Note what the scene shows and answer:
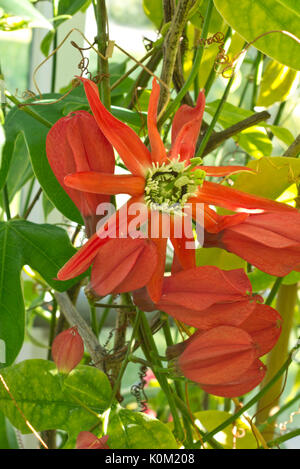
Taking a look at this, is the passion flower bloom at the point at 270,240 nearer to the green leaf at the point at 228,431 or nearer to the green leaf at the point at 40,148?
the green leaf at the point at 40,148

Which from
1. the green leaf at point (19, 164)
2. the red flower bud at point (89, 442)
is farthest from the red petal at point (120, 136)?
the green leaf at point (19, 164)

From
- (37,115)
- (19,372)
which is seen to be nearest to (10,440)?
(19,372)

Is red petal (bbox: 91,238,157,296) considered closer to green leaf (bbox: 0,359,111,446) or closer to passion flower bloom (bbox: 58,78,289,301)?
passion flower bloom (bbox: 58,78,289,301)

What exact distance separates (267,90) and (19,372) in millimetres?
260

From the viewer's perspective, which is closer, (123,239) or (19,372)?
(123,239)

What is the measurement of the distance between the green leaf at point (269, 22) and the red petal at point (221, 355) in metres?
0.12

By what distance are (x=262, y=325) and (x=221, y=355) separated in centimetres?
2

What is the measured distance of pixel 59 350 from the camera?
10.3 inches

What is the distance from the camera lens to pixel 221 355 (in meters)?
0.22

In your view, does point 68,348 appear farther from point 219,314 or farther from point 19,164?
point 19,164

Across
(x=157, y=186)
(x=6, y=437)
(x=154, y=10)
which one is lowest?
(x=6, y=437)

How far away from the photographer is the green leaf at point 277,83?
42 cm

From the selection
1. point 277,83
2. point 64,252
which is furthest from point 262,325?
point 277,83
